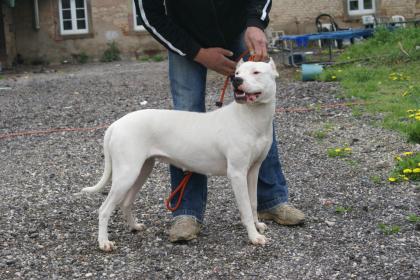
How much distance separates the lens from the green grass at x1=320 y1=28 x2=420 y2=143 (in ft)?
30.4

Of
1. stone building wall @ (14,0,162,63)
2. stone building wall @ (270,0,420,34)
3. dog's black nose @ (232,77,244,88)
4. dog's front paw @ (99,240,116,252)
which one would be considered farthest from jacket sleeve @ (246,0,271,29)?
stone building wall @ (270,0,420,34)

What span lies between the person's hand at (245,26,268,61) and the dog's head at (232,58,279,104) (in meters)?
0.23

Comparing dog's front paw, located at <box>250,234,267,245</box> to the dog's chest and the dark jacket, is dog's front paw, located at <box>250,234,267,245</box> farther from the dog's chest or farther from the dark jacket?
the dark jacket

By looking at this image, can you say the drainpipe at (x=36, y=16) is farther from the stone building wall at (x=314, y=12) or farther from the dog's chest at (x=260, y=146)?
the dog's chest at (x=260, y=146)

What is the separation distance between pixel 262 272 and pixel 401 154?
3283 millimetres

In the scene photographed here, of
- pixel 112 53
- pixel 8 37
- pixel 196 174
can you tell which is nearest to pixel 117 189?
pixel 196 174

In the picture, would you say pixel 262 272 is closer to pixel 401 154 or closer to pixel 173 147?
pixel 173 147

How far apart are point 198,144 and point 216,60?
573 millimetres

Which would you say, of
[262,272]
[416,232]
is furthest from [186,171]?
[416,232]

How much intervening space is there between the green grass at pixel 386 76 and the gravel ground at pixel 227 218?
0.30 meters

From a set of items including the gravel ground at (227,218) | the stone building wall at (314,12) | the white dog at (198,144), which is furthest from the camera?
the stone building wall at (314,12)


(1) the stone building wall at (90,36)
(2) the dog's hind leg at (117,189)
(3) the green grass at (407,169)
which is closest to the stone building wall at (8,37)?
(1) the stone building wall at (90,36)

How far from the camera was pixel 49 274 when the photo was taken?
446 centimetres

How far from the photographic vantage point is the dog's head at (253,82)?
14.8 feet
